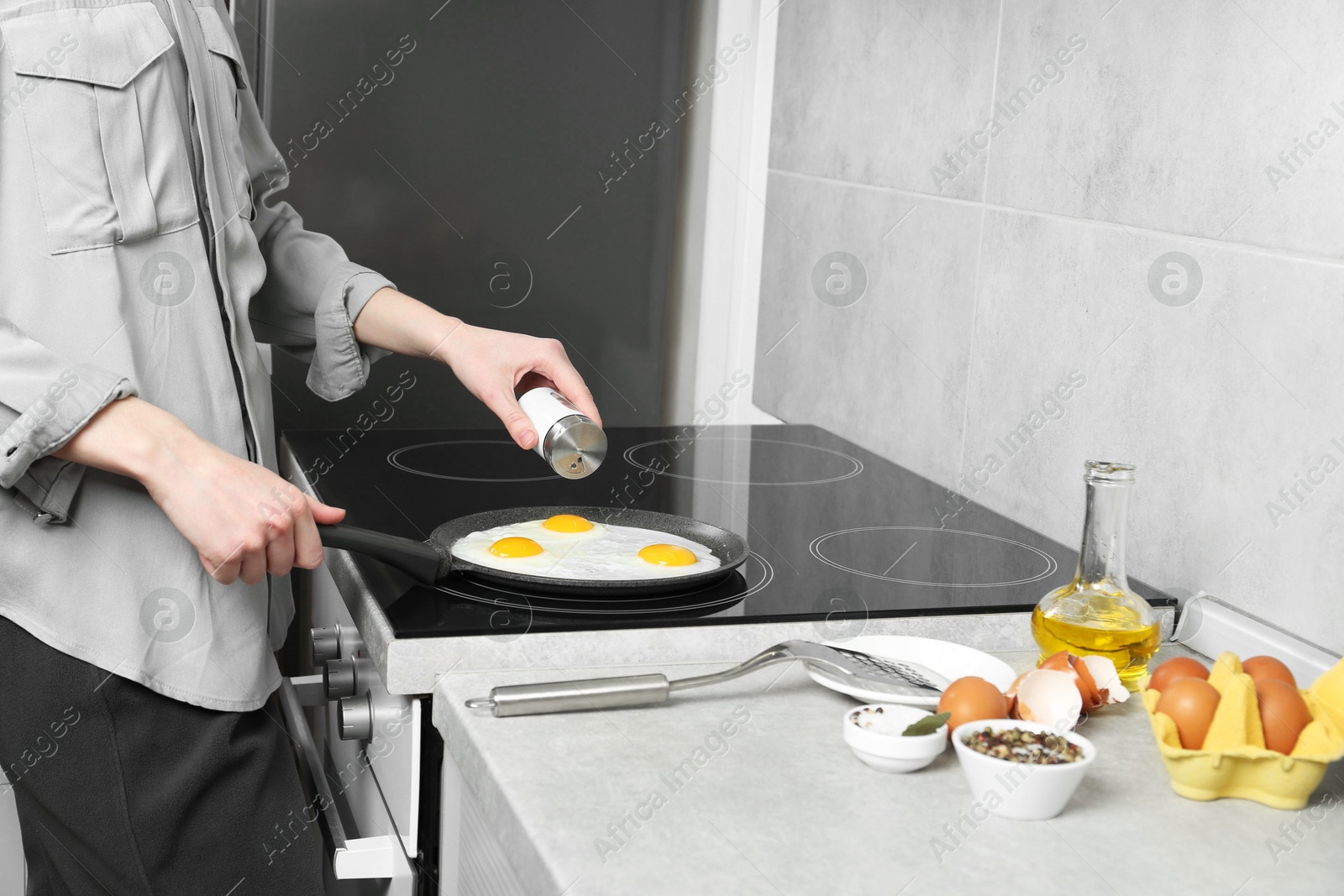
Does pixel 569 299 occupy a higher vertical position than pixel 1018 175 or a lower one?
lower

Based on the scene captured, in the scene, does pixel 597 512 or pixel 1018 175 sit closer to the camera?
pixel 597 512

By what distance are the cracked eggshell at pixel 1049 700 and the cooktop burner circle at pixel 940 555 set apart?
0.90ft

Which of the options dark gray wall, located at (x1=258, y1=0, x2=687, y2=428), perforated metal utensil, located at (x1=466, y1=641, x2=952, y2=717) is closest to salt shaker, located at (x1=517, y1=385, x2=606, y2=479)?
perforated metal utensil, located at (x1=466, y1=641, x2=952, y2=717)

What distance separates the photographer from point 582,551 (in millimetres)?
1044

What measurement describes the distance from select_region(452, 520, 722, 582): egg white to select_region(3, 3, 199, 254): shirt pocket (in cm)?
34

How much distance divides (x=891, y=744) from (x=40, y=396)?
0.58m

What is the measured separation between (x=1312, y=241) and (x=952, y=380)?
53 cm

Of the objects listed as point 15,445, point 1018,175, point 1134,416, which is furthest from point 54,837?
point 1018,175

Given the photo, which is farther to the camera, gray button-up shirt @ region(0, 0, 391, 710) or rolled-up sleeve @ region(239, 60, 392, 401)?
rolled-up sleeve @ region(239, 60, 392, 401)

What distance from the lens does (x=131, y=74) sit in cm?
91

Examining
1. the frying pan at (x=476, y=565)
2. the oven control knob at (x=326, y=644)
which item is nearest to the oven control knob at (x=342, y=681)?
the oven control knob at (x=326, y=644)

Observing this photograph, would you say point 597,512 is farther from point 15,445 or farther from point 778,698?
point 15,445

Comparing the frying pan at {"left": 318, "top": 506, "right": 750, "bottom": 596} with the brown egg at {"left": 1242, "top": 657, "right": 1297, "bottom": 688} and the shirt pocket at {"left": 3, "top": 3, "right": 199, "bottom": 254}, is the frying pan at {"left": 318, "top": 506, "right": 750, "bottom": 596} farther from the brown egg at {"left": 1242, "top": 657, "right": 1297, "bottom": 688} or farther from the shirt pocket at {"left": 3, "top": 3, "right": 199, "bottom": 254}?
the brown egg at {"left": 1242, "top": 657, "right": 1297, "bottom": 688}

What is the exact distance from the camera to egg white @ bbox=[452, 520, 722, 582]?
0.98 meters
